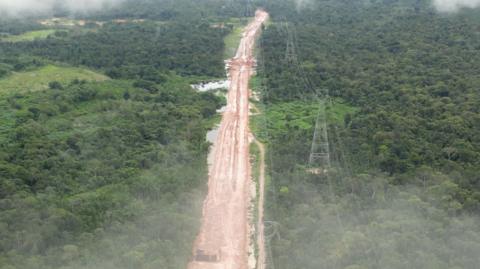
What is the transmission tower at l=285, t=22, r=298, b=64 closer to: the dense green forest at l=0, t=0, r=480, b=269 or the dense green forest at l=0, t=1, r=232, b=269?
the dense green forest at l=0, t=0, r=480, b=269

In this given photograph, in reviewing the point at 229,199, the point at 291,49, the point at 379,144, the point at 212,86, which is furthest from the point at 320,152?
the point at 291,49

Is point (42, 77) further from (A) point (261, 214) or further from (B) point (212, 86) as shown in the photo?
(A) point (261, 214)

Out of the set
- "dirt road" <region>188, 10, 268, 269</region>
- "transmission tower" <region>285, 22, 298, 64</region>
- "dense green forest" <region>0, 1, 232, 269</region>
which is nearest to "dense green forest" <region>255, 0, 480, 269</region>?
"transmission tower" <region>285, 22, 298, 64</region>

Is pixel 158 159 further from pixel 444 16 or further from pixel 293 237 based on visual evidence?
pixel 444 16

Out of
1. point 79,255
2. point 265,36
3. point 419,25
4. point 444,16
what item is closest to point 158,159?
point 79,255

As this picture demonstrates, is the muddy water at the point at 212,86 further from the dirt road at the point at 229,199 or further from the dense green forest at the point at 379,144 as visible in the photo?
the dense green forest at the point at 379,144
